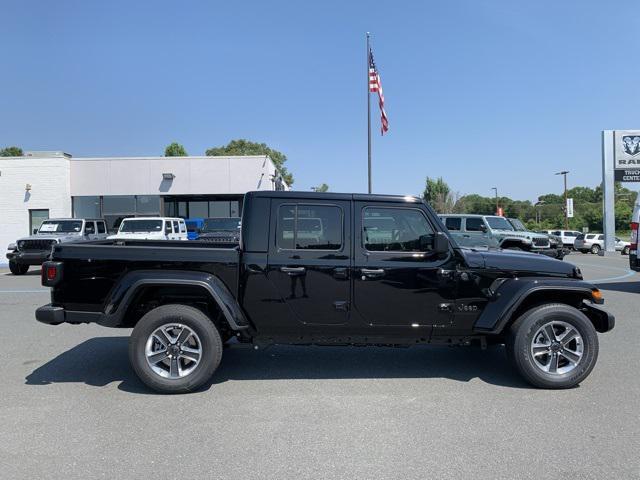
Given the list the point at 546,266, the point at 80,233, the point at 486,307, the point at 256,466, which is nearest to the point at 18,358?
the point at 256,466

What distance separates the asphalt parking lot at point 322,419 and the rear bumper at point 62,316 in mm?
665

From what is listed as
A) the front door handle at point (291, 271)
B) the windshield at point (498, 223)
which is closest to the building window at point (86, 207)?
the windshield at point (498, 223)

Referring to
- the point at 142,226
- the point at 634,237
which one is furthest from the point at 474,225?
the point at 142,226

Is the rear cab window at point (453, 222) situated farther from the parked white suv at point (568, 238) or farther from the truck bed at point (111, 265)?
the parked white suv at point (568, 238)

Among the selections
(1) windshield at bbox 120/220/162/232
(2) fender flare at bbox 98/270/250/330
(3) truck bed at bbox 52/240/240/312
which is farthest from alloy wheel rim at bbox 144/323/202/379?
(1) windshield at bbox 120/220/162/232

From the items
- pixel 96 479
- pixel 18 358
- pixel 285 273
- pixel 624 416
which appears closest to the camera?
pixel 96 479

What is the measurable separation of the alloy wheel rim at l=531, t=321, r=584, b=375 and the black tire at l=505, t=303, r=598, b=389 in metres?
0.03

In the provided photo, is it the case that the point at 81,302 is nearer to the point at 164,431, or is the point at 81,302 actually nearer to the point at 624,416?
the point at 164,431

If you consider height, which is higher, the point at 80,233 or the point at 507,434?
the point at 80,233

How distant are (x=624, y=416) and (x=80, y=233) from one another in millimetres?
18207

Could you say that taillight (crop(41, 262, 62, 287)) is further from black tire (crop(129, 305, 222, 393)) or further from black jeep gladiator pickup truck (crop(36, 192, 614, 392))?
black tire (crop(129, 305, 222, 393))

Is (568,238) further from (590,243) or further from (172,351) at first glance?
(172,351)

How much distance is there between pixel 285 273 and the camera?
187 inches

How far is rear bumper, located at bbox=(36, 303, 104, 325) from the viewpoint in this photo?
4.79m
